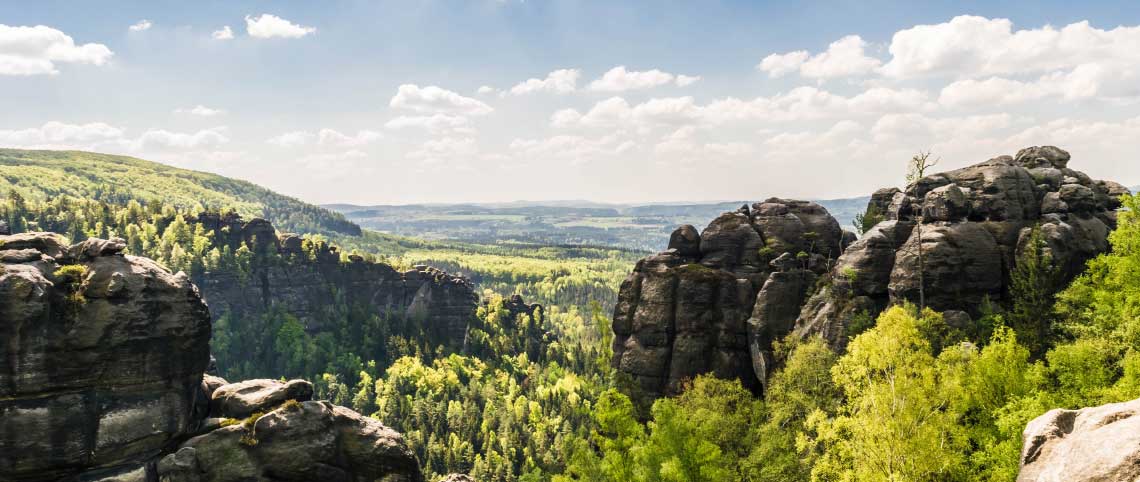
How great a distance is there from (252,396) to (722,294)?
4797cm

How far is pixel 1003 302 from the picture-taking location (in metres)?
51.6

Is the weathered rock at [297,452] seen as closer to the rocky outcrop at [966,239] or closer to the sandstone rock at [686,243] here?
the rocky outcrop at [966,239]

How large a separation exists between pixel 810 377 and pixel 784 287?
15.5m

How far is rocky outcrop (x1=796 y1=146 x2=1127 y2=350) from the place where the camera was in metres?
51.6

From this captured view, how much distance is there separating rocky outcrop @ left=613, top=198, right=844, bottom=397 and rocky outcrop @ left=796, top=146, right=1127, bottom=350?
5.39 metres

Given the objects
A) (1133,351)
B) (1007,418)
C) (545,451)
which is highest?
(1133,351)

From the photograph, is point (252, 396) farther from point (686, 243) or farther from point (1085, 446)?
point (686, 243)

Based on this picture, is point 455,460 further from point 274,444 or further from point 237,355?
point 237,355

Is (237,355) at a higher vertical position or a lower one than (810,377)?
lower

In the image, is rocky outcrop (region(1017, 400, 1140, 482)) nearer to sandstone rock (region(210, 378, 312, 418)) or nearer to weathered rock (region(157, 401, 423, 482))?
weathered rock (region(157, 401, 423, 482))

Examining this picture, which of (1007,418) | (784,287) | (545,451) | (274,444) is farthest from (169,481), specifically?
(545,451)

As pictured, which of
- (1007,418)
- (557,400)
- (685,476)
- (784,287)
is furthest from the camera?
(557,400)

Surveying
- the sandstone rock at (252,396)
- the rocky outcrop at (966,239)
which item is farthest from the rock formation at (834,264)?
the sandstone rock at (252,396)

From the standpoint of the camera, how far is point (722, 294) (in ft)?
224
